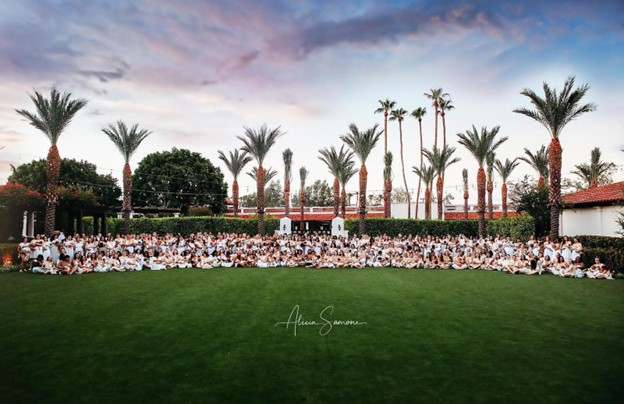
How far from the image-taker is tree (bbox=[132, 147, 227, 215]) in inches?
2057

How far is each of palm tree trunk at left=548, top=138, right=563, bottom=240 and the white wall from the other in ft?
10.9

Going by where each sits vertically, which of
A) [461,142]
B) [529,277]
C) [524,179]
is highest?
[461,142]

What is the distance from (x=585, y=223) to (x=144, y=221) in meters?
35.4

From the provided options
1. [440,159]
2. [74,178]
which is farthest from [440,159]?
[74,178]

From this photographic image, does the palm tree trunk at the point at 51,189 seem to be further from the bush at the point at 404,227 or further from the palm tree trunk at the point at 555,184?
the palm tree trunk at the point at 555,184

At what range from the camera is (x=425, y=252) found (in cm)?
2059

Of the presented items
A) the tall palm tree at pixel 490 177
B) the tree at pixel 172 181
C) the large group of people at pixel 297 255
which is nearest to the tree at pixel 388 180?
the tall palm tree at pixel 490 177

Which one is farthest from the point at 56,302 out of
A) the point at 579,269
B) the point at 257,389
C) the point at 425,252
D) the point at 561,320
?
the point at 579,269

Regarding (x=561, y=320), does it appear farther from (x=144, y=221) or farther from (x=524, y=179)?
(x=144, y=221)

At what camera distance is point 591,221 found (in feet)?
82.3

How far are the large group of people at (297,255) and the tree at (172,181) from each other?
32.8 meters

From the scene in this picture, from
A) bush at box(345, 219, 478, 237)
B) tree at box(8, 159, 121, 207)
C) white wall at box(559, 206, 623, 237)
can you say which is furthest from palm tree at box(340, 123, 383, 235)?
tree at box(8, 159, 121, 207)

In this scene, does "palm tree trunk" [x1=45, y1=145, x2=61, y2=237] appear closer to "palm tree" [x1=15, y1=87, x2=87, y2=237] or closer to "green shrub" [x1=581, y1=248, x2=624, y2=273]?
"palm tree" [x1=15, y1=87, x2=87, y2=237]

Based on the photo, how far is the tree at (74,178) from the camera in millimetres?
45531
